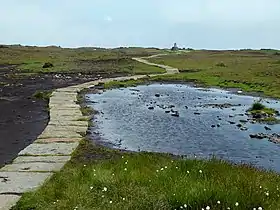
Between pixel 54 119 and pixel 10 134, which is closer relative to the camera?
pixel 10 134

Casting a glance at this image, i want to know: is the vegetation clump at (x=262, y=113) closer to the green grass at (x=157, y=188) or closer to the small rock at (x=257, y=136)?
the small rock at (x=257, y=136)

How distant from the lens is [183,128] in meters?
18.4

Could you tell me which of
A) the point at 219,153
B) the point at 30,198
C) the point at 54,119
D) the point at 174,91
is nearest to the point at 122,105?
the point at 54,119

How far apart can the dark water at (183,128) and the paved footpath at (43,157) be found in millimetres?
998

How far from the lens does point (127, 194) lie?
324 inches

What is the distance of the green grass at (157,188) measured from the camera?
25.1ft

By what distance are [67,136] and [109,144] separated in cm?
140

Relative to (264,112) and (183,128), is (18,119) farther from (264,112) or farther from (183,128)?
(264,112)

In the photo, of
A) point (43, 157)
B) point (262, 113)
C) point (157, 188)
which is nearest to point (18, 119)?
point (43, 157)

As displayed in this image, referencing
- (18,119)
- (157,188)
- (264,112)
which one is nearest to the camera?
(157,188)

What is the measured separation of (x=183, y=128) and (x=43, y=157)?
24.0ft

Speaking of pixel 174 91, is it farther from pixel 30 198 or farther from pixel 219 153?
pixel 30 198

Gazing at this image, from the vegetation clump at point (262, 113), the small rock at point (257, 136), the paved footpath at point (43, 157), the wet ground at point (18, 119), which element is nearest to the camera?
the paved footpath at point (43, 157)

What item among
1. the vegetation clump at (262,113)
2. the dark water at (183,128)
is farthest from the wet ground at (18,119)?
the vegetation clump at (262,113)
